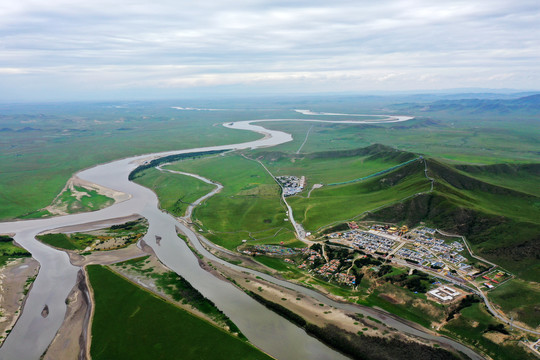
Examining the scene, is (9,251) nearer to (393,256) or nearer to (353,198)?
(393,256)

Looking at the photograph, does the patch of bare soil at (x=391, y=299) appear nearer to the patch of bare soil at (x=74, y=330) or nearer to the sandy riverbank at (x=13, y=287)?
the patch of bare soil at (x=74, y=330)

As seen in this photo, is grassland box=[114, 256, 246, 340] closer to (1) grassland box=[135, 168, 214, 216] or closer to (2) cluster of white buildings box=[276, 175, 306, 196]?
(1) grassland box=[135, 168, 214, 216]

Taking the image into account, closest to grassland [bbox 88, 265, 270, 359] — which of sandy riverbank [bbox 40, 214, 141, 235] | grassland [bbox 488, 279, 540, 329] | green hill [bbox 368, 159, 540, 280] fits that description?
sandy riverbank [bbox 40, 214, 141, 235]

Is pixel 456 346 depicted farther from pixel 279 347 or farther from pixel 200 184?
pixel 200 184

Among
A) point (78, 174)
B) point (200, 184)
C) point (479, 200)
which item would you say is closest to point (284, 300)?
point (479, 200)

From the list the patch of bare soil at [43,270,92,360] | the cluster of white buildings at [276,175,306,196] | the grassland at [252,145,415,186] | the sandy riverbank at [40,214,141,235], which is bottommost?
A: the patch of bare soil at [43,270,92,360]

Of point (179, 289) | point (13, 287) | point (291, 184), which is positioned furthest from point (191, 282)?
point (291, 184)

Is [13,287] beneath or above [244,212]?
beneath
